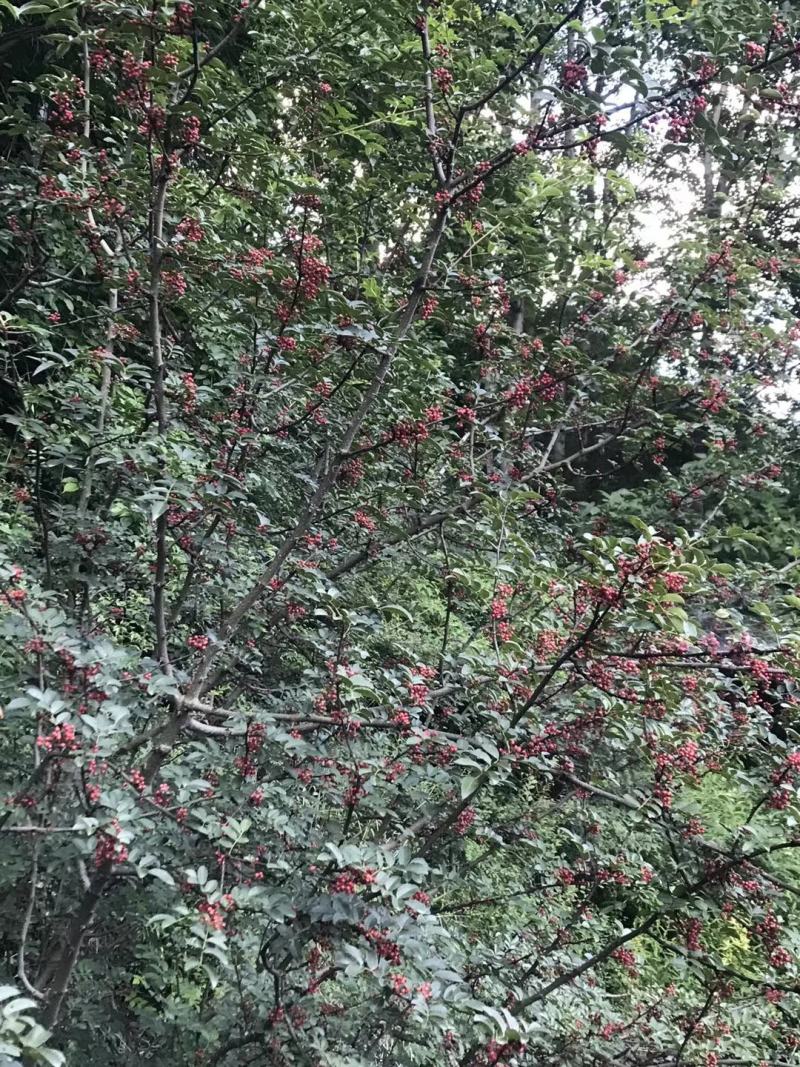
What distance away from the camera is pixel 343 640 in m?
1.58

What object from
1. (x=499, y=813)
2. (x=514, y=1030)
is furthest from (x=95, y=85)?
(x=514, y=1030)

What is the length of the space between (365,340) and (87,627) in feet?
3.58

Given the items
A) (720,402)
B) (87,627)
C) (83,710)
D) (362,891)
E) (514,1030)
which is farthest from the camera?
(720,402)

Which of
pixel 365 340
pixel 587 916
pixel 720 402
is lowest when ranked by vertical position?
pixel 587 916

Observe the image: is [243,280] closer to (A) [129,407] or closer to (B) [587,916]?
(A) [129,407]

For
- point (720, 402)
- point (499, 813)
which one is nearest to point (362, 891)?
point (499, 813)

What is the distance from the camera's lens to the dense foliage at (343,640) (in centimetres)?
136

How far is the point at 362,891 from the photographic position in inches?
52.8

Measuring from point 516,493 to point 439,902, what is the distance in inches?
50.4

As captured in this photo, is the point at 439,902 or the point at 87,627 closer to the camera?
the point at 87,627

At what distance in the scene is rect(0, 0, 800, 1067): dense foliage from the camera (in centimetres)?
136

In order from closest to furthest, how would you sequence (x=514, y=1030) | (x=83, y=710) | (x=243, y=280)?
(x=514, y=1030) → (x=83, y=710) → (x=243, y=280)

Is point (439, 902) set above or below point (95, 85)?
below

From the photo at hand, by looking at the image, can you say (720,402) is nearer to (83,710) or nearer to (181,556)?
(181,556)
